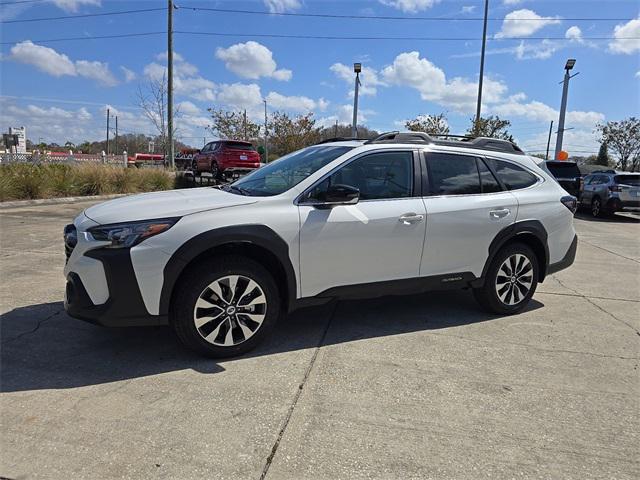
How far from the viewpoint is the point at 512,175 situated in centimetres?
498

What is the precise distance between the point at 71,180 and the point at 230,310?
43.3 ft

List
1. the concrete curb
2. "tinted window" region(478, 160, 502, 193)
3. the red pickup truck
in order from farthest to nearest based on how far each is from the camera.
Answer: the red pickup truck < the concrete curb < "tinted window" region(478, 160, 502, 193)

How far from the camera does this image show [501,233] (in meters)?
4.69

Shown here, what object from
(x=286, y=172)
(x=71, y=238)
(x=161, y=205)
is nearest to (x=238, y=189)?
(x=286, y=172)

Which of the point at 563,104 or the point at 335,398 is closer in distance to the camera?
the point at 335,398

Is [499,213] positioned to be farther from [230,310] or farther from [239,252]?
[230,310]

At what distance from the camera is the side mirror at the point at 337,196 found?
384 centimetres

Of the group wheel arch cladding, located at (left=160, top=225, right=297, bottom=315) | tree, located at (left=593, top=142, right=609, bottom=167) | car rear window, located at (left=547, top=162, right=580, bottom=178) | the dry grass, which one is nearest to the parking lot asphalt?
wheel arch cladding, located at (left=160, top=225, right=297, bottom=315)

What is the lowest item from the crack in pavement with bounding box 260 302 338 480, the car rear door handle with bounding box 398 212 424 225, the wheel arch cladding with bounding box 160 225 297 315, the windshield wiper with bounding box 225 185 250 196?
the crack in pavement with bounding box 260 302 338 480

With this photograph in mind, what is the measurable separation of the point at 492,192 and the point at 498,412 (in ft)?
7.89

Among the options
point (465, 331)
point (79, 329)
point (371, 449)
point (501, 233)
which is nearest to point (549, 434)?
point (371, 449)

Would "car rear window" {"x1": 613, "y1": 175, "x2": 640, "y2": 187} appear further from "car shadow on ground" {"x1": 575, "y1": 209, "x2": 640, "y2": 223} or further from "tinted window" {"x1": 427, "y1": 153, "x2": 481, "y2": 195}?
"tinted window" {"x1": 427, "y1": 153, "x2": 481, "y2": 195}

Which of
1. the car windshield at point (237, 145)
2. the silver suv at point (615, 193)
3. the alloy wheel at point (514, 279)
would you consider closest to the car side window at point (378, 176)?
the alloy wheel at point (514, 279)

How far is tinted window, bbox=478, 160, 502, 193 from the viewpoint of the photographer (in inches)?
188
